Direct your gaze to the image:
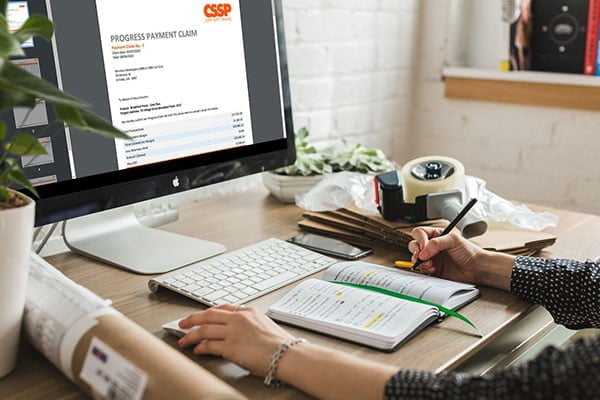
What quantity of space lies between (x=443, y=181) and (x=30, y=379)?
759mm

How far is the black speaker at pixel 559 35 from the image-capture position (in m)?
1.82

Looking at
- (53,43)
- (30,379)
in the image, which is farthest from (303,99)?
(30,379)

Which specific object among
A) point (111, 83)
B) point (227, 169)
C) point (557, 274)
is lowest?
point (557, 274)

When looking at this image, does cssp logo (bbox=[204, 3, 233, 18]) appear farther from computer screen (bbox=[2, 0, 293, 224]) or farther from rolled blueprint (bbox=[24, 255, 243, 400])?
rolled blueprint (bbox=[24, 255, 243, 400])

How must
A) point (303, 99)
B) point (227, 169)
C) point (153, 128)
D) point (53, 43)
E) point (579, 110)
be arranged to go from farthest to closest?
point (579, 110) < point (303, 99) < point (227, 169) < point (153, 128) < point (53, 43)

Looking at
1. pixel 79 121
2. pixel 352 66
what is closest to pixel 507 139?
pixel 352 66

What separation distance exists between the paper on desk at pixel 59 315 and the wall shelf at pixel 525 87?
1436 millimetres

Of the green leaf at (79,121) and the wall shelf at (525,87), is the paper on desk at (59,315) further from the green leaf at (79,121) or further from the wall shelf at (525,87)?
the wall shelf at (525,87)

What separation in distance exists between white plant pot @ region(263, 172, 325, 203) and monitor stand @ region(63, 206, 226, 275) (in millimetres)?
289

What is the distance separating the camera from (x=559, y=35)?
1857 millimetres

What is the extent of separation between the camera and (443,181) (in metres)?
1.25

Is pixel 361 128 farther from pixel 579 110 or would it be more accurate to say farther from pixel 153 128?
pixel 153 128

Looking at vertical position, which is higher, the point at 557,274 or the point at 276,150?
the point at 276,150

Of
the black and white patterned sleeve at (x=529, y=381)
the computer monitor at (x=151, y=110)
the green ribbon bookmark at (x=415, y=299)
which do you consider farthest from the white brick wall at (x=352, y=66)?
the black and white patterned sleeve at (x=529, y=381)
